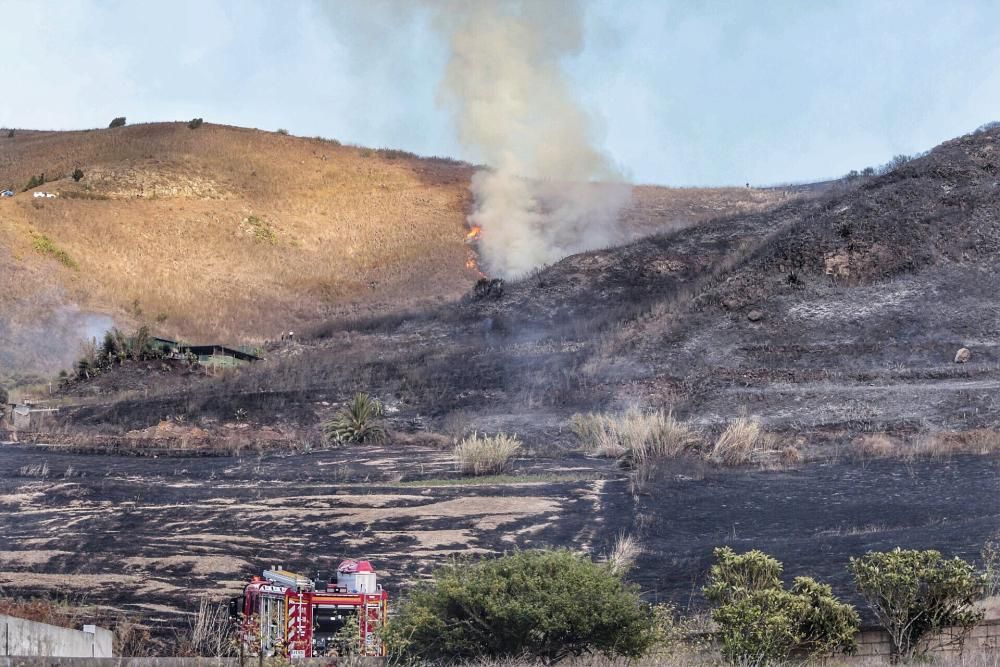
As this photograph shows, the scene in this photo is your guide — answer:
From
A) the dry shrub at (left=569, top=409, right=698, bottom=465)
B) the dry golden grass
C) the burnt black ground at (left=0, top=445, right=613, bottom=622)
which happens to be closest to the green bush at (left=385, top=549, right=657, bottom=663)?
the burnt black ground at (left=0, top=445, right=613, bottom=622)

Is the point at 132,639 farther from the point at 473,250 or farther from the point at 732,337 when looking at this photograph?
the point at 473,250

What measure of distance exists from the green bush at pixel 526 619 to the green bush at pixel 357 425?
17.2m

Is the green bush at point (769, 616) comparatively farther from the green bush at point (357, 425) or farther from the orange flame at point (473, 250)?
the orange flame at point (473, 250)

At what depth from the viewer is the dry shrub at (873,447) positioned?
865 inches

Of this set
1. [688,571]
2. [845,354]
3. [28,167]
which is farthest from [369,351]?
[28,167]

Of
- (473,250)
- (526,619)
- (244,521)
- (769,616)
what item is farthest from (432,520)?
(473,250)

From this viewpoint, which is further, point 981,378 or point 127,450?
point 981,378

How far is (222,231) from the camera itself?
6334 centimetres

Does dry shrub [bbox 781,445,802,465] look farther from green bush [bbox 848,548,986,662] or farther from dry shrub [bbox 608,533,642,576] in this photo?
green bush [bbox 848,548,986,662]

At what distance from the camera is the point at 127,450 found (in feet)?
85.3

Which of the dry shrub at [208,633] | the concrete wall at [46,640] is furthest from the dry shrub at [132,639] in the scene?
the concrete wall at [46,640]

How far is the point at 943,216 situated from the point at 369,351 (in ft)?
61.8

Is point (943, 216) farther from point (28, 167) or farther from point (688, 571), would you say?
point (28, 167)

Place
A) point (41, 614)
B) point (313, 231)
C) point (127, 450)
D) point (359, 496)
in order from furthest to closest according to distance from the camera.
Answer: point (313, 231) → point (127, 450) → point (359, 496) → point (41, 614)
